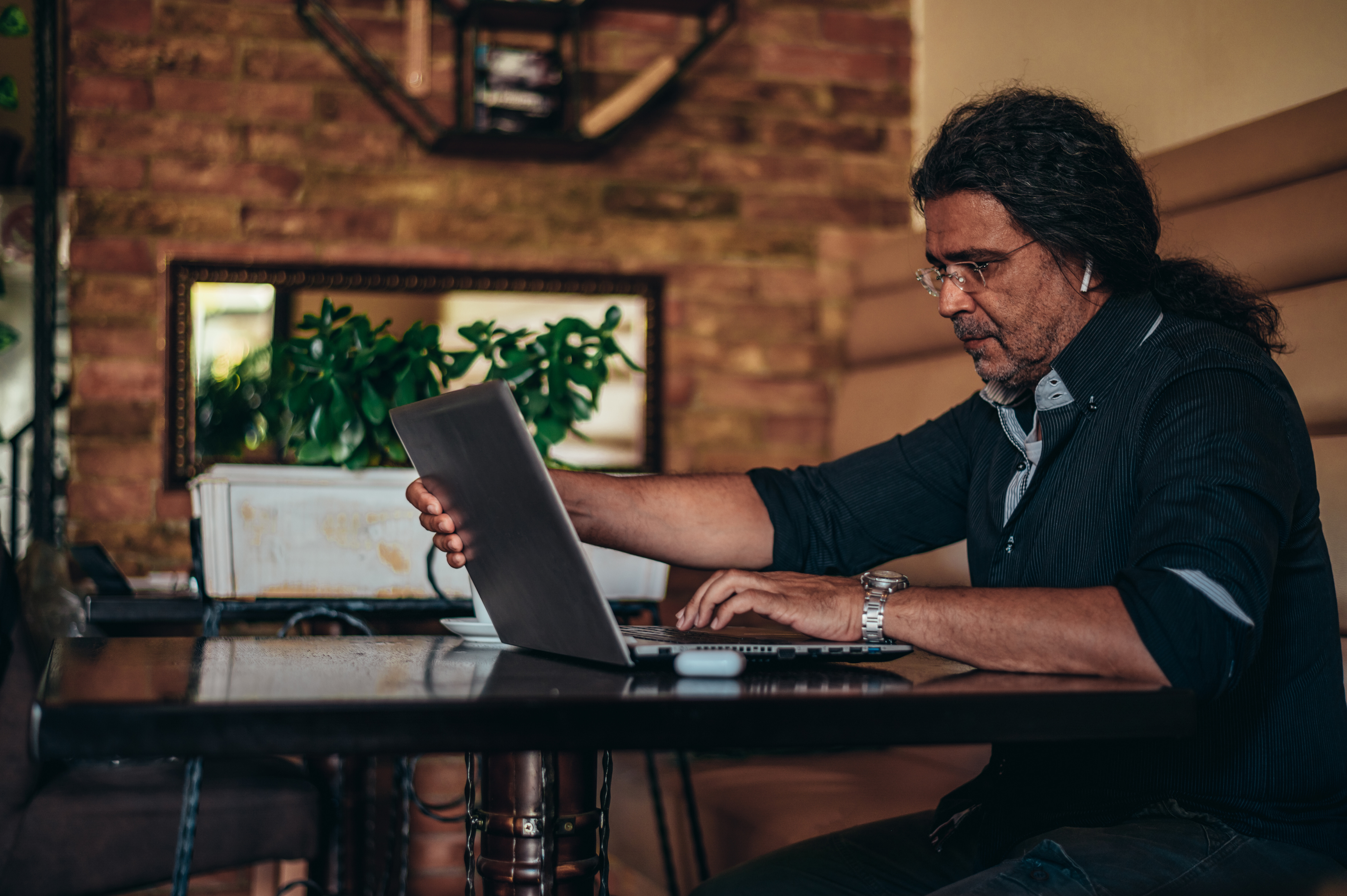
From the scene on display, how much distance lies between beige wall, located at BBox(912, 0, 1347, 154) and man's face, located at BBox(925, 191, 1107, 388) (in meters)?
1.03

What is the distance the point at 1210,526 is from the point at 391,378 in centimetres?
121

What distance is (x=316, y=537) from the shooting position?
1774 millimetres

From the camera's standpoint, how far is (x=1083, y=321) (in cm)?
141

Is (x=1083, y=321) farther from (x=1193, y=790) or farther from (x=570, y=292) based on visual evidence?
(x=570, y=292)

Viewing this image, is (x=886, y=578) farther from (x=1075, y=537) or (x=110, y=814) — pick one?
(x=110, y=814)

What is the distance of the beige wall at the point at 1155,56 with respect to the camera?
2.14 meters

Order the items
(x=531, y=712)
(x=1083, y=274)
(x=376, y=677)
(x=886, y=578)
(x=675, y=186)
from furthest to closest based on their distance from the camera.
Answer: (x=675, y=186)
(x=1083, y=274)
(x=886, y=578)
(x=376, y=677)
(x=531, y=712)

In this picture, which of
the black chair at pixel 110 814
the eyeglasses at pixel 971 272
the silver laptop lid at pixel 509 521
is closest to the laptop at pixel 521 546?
the silver laptop lid at pixel 509 521

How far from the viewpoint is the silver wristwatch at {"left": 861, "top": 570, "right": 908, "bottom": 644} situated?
109cm

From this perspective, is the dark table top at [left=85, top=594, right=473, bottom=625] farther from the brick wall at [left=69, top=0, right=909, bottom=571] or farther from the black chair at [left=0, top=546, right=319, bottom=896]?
the brick wall at [left=69, top=0, right=909, bottom=571]

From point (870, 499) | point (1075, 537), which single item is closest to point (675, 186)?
point (870, 499)

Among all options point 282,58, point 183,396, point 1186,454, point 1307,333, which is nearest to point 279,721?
point 1186,454

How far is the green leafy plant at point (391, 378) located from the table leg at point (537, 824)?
83 centimetres

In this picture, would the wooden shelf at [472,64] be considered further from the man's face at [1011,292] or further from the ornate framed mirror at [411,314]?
the man's face at [1011,292]
